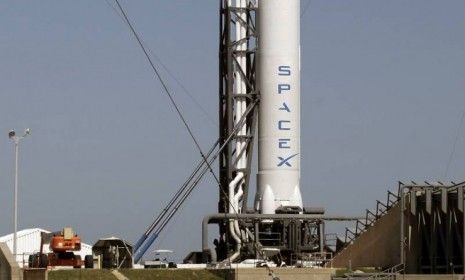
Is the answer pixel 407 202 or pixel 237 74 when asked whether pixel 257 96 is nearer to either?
pixel 237 74

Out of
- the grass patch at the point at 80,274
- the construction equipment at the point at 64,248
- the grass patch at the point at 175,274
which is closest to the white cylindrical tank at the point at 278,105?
the grass patch at the point at 175,274

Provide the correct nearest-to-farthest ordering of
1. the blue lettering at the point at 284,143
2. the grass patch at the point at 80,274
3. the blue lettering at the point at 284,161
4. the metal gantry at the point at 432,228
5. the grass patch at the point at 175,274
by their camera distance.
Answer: the grass patch at the point at 80,274
the grass patch at the point at 175,274
the metal gantry at the point at 432,228
the blue lettering at the point at 284,161
the blue lettering at the point at 284,143

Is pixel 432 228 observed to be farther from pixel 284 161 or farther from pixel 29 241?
pixel 29 241

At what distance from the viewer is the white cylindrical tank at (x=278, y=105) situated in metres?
92.9

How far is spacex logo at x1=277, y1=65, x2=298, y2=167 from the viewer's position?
92.7 meters

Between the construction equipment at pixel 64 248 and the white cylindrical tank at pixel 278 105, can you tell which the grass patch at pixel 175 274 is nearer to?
the construction equipment at pixel 64 248

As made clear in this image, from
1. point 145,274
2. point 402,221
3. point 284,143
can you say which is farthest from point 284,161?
point 145,274

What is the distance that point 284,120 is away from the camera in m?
93.2

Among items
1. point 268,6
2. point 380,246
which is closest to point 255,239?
point 380,246

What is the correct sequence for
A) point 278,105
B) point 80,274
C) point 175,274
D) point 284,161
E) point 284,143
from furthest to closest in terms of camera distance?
point 278,105
point 284,143
point 284,161
point 175,274
point 80,274

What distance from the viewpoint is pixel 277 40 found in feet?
309

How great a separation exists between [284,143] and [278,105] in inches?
101

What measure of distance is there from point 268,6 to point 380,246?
1751 centimetres

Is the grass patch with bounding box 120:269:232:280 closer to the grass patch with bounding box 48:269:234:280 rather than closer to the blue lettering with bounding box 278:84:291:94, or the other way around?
the grass patch with bounding box 48:269:234:280
